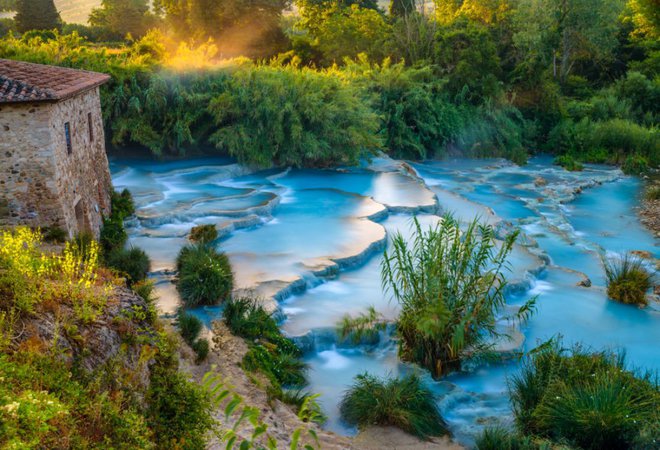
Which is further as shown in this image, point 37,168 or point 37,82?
point 37,82

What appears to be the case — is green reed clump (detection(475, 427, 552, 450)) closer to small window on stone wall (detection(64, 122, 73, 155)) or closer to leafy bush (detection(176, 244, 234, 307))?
leafy bush (detection(176, 244, 234, 307))

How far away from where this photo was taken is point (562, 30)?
34.1 m

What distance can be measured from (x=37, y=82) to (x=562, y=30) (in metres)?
29.0

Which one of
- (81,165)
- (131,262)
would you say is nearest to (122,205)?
(81,165)

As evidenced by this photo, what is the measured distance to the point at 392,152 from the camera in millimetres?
28047

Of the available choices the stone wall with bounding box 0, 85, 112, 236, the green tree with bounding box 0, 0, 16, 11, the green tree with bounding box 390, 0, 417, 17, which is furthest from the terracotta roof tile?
the green tree with bounding box 0, 0, 16, 11

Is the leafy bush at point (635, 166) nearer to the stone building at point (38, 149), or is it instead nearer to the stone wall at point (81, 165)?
the stone wall at point (81, 165)

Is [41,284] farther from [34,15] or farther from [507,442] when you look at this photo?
[34,15]

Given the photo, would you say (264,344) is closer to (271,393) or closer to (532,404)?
(271,393)

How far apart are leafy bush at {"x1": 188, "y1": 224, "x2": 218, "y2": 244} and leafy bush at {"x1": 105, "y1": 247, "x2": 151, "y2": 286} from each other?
2.08 meters

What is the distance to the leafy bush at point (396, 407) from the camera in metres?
8.59

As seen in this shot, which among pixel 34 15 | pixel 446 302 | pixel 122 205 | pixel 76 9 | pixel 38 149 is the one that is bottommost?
pixel 446 302

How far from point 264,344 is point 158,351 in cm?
258

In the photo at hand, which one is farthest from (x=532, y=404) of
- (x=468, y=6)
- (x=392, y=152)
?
(x=468, y=6)
